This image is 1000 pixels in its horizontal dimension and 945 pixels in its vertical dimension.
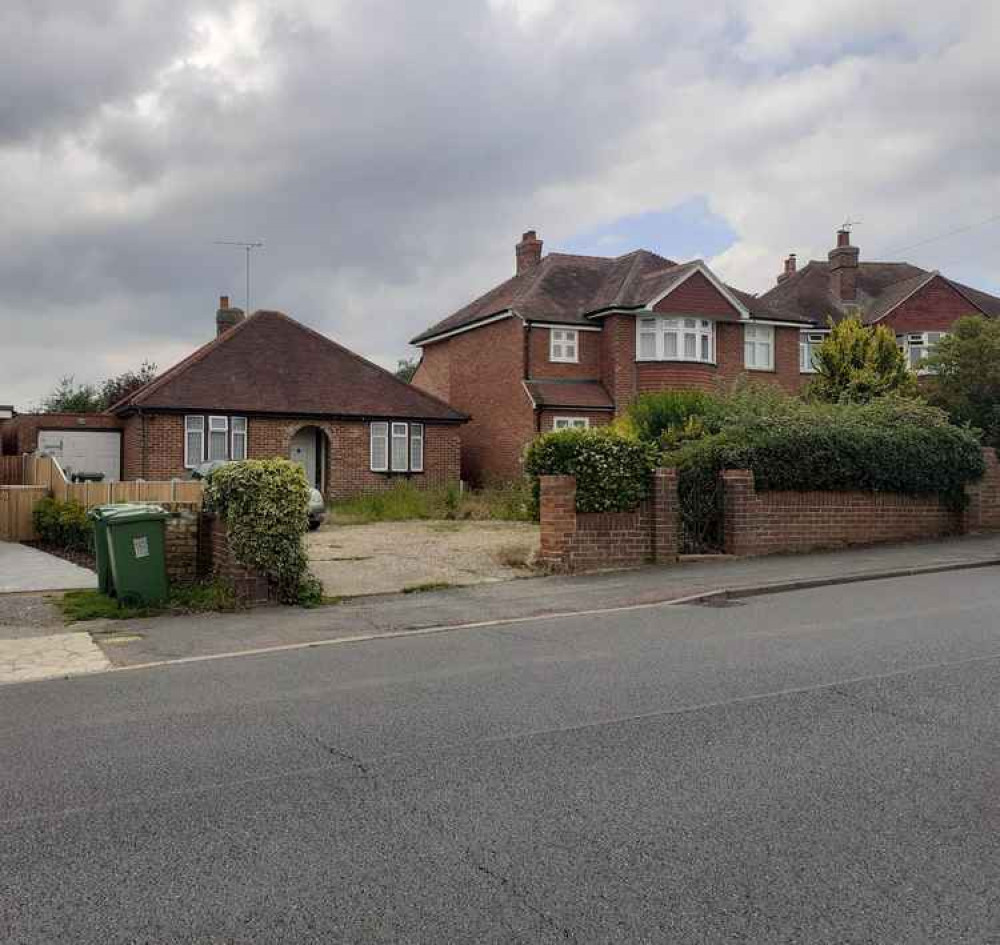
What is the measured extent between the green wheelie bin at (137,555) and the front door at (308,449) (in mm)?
19448

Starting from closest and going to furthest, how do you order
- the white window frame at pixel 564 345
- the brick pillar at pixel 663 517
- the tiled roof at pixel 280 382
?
1. the brick pillar at pixel 663 517
2. the tiled roof at pixel 280 382
3. the white window frame at pixel 564 345

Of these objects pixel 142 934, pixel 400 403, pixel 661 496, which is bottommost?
pixel 142 934

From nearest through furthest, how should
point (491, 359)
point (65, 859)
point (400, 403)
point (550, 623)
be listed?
point (65, 859) → point (550, 623) → point (400, 403) → point (491, 359)

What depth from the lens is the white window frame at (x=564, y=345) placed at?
3303 centimetres

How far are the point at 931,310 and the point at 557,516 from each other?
30040mm

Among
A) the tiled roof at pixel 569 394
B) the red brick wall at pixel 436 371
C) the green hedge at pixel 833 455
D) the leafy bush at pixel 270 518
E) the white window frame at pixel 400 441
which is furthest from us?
the red brick wall at pixel 436 371

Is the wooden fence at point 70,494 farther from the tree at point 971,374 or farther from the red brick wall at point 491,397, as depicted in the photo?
the tree at point 971,374

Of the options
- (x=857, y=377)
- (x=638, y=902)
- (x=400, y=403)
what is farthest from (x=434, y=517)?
(x=638, y=902)

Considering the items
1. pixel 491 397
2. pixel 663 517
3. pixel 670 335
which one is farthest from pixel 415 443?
pixel 663 517

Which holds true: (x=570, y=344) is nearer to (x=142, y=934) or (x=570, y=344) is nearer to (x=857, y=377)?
(x=857, y=377)

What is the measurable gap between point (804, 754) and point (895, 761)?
0.46 m

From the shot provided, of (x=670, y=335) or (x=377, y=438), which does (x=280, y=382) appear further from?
(x=670, y=335)

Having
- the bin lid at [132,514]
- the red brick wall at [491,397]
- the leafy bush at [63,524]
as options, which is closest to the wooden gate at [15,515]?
the leafy bush at [63,524]

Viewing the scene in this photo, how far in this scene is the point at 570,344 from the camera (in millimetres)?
33312
